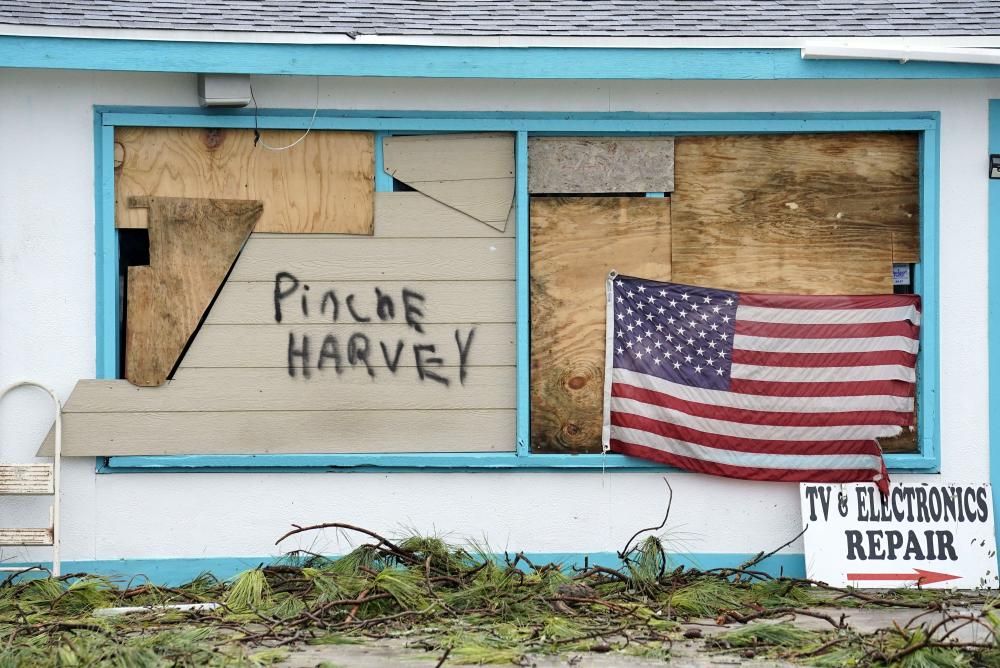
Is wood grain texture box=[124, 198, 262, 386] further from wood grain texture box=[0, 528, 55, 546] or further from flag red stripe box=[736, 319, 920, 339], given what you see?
flag red stripe box=[736, 319, 920, 339]

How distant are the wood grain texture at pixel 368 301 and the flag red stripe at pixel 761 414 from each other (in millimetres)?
850

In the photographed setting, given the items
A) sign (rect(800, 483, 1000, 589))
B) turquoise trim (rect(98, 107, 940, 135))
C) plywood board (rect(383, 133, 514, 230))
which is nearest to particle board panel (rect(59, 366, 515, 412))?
plywood board (rect(383, 133, 514, 230))

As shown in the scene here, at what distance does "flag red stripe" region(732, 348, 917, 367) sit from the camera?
727cm

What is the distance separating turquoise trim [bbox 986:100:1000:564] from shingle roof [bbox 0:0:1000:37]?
2.00ft

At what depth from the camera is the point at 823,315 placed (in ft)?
23.9

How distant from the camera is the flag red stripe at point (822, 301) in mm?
7262

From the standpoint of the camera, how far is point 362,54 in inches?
265

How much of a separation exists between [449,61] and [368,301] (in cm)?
145

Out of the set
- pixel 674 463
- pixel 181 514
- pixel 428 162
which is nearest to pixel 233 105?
pixel 428 162

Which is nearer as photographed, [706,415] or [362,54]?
[362,54]

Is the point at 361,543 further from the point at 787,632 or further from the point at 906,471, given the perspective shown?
the point at 906,471

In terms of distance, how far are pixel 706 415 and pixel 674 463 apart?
340mm

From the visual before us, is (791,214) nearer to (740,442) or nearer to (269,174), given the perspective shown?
(740,442)

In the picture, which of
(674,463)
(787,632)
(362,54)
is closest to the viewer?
(787,632)
